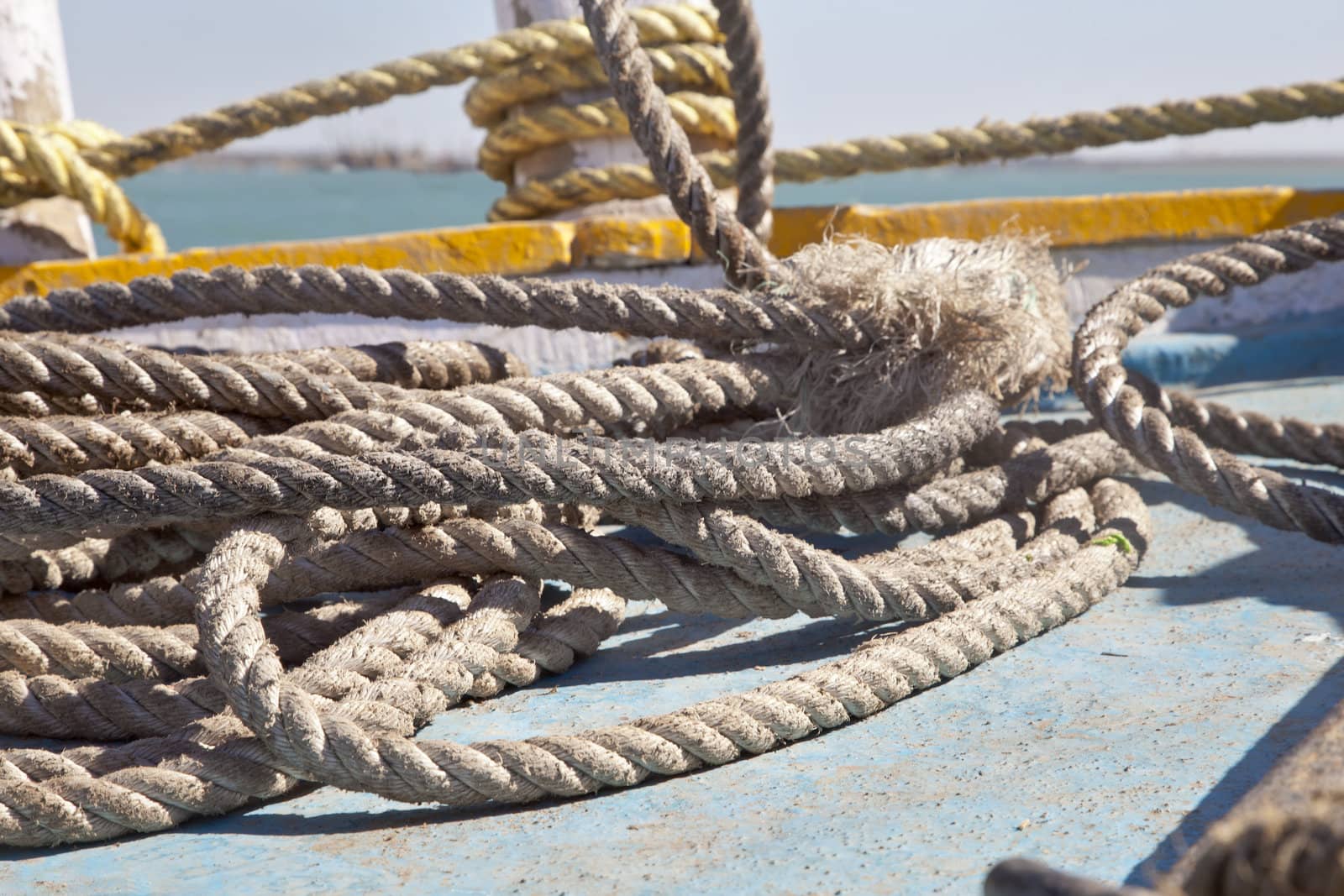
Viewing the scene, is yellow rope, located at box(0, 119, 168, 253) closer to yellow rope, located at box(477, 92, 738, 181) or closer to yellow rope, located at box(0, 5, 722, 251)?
yellow rope, located at box(0, 5, 722, 251)

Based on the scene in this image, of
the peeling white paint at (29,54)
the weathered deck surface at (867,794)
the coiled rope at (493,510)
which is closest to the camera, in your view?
the weathered deck surface at (867,794)

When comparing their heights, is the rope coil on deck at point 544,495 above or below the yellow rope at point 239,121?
below

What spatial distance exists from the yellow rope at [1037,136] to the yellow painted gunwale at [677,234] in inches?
5.5

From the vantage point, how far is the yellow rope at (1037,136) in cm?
292

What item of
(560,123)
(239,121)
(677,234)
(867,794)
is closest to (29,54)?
(239,121)

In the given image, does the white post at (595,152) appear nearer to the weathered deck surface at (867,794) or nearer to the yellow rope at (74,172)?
the yellow rope at (74,172)

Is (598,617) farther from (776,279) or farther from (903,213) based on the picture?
(903,213)

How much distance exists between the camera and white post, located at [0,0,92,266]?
2.90 m

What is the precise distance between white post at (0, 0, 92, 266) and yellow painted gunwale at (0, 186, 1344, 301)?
6.0 inches

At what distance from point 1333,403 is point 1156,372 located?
40 cm

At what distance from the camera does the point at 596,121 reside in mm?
2869

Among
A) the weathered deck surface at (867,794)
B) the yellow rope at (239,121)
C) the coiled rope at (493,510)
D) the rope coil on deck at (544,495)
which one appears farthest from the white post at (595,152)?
the weathered deck surface at (867,794)

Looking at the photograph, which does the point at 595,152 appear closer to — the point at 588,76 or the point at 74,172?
the point at 588,76

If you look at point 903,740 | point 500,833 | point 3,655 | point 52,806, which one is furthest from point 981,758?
point 3,655
